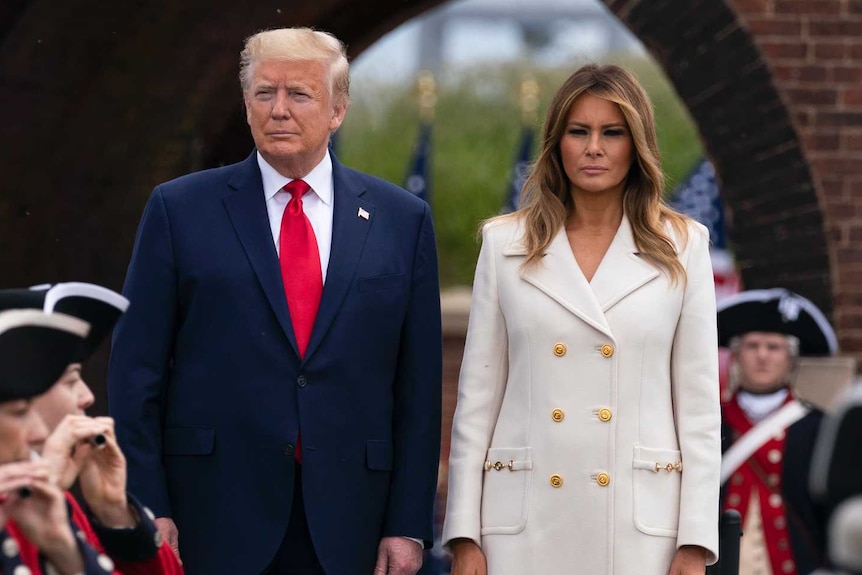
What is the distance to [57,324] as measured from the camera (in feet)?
13.3

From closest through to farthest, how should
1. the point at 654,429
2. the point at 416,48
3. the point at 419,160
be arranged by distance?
the point at 654,429 < the point at 419,160 < the point at 416,48

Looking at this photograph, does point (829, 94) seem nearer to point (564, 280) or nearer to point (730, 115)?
point (730, 115)

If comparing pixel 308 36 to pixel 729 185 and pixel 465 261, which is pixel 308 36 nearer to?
pixel 729 185

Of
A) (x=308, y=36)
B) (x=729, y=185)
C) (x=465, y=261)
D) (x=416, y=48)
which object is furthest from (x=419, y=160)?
(x=416, y=48)

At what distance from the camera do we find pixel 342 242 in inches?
188

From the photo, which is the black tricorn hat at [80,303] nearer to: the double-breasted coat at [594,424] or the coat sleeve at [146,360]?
the coat sleeve at [146,360]

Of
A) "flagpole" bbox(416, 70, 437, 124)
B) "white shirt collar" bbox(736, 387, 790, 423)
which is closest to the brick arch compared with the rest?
"white shirt collar" bbox(736, 387, 790, 423)

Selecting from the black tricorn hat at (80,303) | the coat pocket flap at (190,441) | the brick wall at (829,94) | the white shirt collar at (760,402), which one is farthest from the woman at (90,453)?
the brick wall at (829,94)

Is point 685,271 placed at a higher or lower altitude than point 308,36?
A: lower

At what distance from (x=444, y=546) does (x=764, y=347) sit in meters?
3.36

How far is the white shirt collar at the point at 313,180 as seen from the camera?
481 cm

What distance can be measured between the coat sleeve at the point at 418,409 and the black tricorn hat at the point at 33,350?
3.41ft

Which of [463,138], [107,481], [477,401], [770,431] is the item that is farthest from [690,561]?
[463,138]

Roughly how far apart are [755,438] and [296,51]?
349 centimetres
